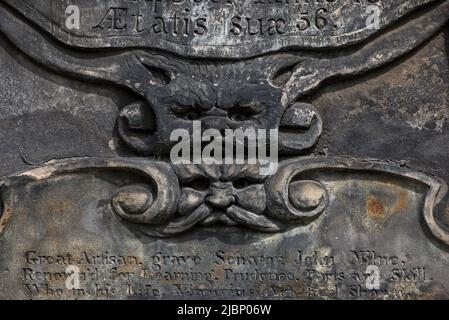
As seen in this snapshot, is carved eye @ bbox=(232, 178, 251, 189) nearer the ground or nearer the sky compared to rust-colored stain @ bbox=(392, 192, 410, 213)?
nearer the sky

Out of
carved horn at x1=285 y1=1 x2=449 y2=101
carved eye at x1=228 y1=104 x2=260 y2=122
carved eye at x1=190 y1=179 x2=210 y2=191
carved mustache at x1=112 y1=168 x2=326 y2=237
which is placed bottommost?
carved mustache at x1=112 y1=168 x2=326 y2=237

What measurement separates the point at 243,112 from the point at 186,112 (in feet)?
1.02

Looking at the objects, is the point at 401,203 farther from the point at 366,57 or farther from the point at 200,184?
the point at 200,184

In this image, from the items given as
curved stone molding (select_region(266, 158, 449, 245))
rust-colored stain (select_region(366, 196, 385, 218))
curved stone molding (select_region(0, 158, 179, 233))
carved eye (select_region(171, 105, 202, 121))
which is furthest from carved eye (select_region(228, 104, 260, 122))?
rust-colored stain (select_region(366, 196, 385, 218))

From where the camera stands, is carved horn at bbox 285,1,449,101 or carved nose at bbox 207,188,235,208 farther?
carved horn at bbox 285,1,449,101

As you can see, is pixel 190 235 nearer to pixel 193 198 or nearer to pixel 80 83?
pixel 193 198

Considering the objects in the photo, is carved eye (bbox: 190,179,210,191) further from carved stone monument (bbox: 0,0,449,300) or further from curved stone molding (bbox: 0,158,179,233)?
curved stone molding (bbox: 0,158,179,233)

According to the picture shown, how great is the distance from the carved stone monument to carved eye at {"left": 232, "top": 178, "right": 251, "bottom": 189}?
0.01 meters

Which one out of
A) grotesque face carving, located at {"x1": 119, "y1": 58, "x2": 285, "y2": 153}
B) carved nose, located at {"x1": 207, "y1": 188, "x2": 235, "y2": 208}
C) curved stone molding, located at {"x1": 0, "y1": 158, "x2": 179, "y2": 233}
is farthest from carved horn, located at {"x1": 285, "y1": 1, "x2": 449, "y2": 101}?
curved stone molding, located at {"x1": 0, "y1": 158, "x2": 179, "y2": 233}

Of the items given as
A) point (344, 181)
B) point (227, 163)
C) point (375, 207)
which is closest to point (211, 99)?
point (227, 163)

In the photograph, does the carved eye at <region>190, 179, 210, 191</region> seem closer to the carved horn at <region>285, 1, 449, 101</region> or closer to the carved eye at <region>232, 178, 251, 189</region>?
the carved eye at <region>232, 178, 251, 189</region>

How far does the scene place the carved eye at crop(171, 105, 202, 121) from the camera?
4746mm

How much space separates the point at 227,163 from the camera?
4738 millimetres

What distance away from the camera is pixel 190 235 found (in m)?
4.81
